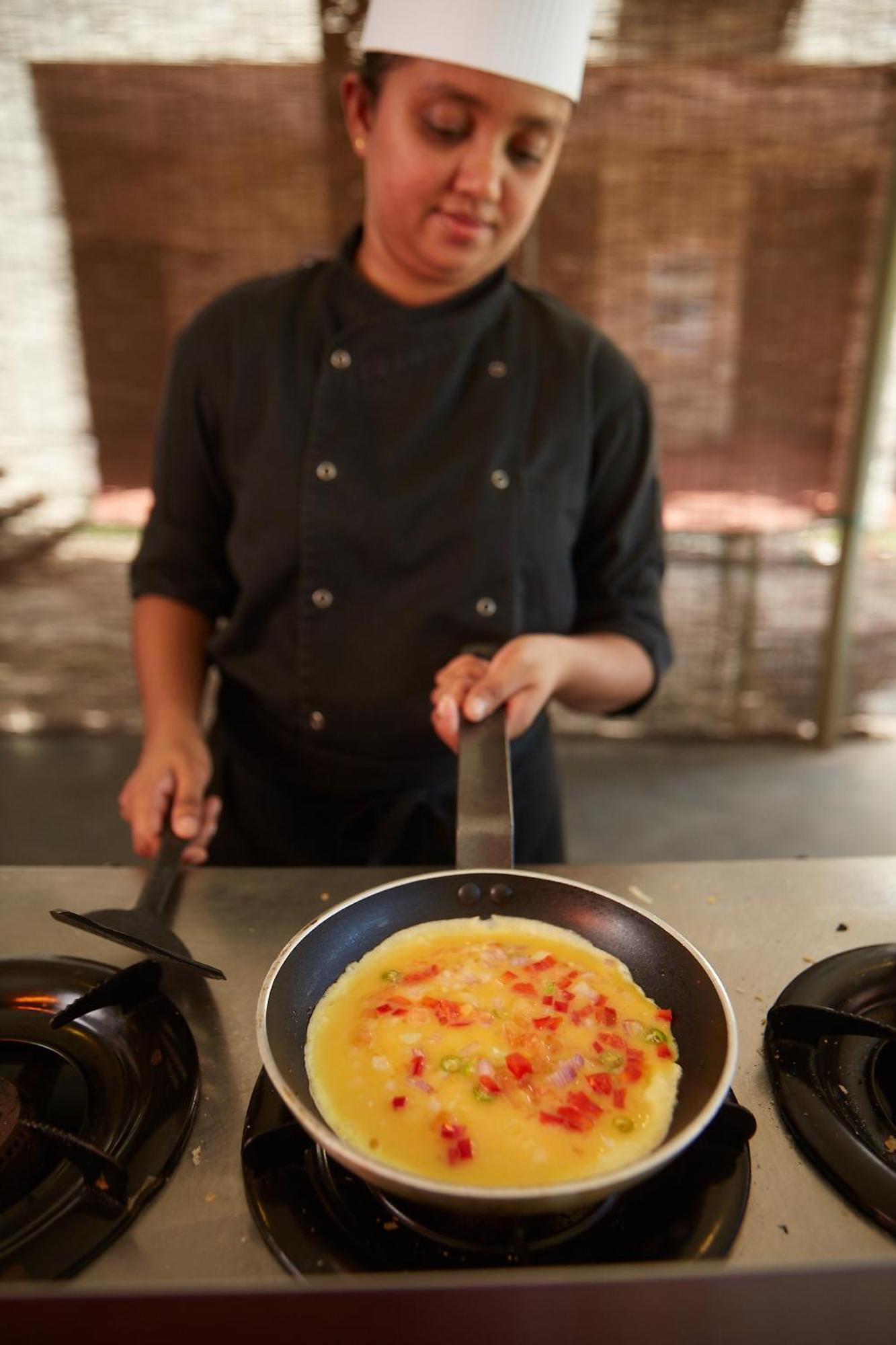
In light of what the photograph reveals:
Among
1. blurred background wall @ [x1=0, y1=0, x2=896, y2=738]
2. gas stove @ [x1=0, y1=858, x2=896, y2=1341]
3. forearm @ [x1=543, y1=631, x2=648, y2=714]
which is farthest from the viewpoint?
blurred background wall @ [x1=0, y1=0, x2=896, y2=738]

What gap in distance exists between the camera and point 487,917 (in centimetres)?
103

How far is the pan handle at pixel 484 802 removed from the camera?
1.03 meters

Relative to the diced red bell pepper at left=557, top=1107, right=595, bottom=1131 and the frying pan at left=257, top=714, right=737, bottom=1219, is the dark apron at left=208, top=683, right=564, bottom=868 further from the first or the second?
the diced red bell pepper at left=557, top=1107, right=595, bottom=1131

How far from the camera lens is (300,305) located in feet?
5.38

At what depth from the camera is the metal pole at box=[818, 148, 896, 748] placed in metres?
3.38

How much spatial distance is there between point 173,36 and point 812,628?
3.16 m

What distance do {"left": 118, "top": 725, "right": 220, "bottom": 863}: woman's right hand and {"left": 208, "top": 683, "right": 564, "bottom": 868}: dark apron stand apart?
27 centimetres

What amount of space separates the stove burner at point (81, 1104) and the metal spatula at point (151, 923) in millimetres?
35

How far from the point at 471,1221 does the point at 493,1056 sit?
0.48 feet

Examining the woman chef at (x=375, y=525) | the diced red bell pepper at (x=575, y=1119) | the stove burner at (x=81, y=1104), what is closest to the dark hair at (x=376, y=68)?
the woman chef at (x=375, y=525)

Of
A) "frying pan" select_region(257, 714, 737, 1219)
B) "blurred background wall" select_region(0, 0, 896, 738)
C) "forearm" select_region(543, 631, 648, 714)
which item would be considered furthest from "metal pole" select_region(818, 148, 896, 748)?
"frying pan" select_region(257, 714, 737, 1219)

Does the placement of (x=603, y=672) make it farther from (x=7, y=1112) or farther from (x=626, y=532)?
(x=7, y=1112)

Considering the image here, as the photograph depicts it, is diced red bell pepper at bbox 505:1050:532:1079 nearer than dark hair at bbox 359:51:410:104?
Yes

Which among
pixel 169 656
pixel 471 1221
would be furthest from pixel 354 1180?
pixel 169 656
